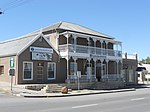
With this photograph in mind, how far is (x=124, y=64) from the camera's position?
47.3 meters

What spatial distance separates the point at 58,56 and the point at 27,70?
491cm

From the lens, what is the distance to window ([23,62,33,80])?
32094mm

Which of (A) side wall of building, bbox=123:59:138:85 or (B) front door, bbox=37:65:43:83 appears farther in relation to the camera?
(A) side wall of building, bbox=123:59:138:85

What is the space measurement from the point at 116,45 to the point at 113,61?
8.14 ft

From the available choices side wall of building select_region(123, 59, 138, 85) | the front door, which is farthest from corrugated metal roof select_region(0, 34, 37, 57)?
side wall of building select_region(123, 59, 138, 85)

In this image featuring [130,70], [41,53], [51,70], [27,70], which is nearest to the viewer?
[27,70]

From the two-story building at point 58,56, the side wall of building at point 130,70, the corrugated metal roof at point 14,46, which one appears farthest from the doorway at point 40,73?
the side wall of building at point 130,70

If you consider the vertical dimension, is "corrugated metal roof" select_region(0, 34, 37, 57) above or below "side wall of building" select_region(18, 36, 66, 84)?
above

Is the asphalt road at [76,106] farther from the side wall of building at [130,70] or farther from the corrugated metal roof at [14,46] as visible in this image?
the side wall of building at [130,70]

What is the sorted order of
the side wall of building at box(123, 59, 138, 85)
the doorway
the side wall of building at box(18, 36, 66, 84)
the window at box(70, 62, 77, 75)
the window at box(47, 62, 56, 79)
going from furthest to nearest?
1. the side wall of building at box(123, 59, 138, 85)
2. the window at box(70, 62, 77, 75)
3. the window at box(47, 62, 56, 79)
4. the doorway
5. the side wall of building at box(18, 36, 66, 84)

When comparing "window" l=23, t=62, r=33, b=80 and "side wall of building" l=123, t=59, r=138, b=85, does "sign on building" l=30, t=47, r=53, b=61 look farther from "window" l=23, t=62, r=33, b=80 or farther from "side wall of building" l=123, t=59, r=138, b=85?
"side wall of building" l=123, t=59, r=138, b=85

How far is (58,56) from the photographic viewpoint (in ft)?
117

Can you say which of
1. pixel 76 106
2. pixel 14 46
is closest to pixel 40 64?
pixel 14 46

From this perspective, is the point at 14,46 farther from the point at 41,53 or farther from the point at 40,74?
the point at 40,74
